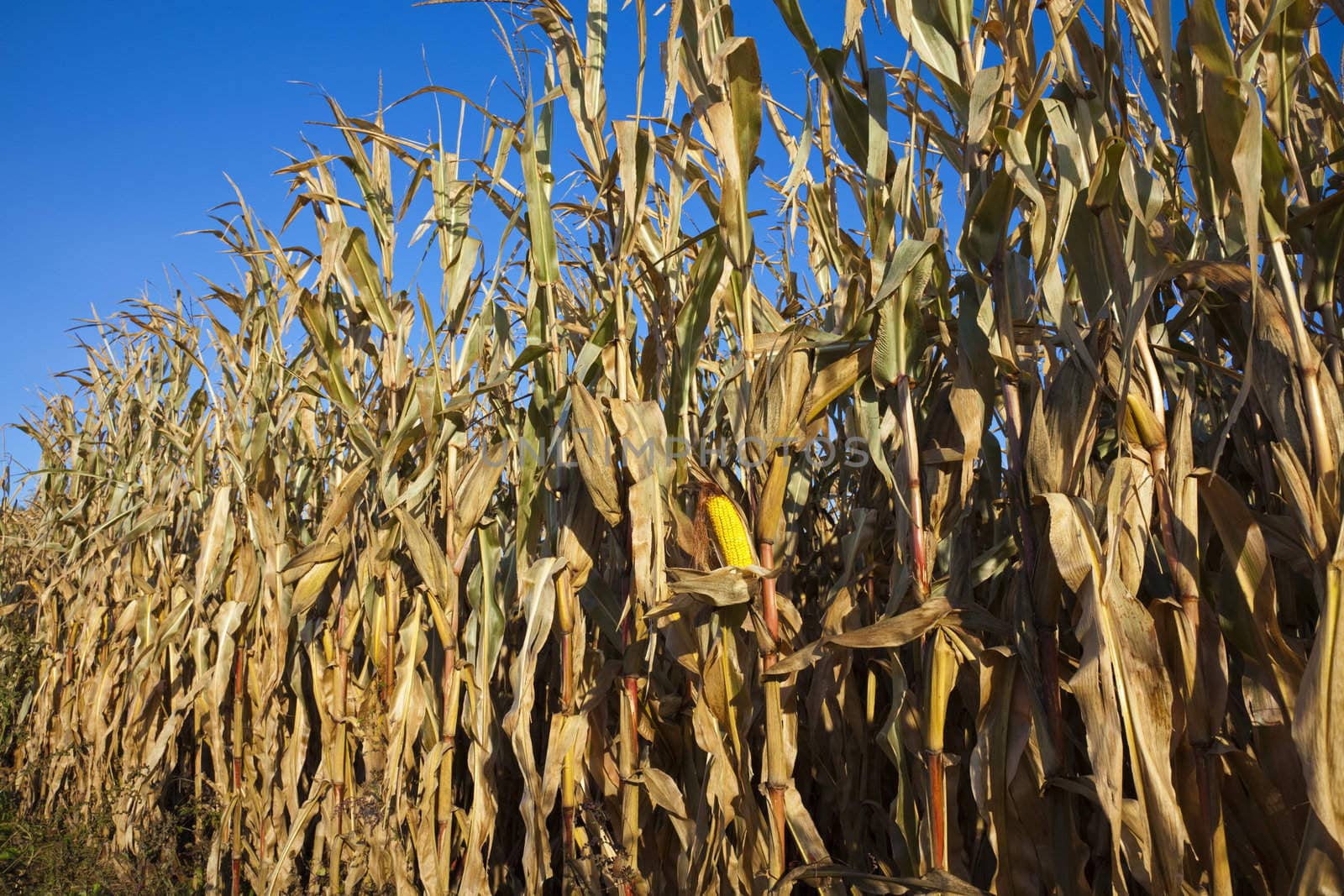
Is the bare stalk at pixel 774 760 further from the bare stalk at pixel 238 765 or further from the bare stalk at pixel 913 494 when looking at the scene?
the bare stalk at pixel 238 765

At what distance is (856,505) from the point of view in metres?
2.36

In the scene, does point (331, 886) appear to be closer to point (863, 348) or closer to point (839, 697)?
point (839, 697)

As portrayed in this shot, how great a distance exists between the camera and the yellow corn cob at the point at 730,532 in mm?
1824

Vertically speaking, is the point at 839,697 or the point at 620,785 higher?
the point at 839,697

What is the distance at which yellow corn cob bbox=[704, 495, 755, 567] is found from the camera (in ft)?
5.98

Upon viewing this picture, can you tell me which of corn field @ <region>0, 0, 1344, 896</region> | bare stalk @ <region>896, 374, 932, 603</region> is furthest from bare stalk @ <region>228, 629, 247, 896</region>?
bare stalk @ <region>896, 374, 932, 603</region>

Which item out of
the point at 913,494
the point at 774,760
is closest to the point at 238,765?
the point at 774,760

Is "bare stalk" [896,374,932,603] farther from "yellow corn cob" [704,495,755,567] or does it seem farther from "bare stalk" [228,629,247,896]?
"bare stalk" [228,629,247,896]

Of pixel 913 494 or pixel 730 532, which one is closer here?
pixel 913 494

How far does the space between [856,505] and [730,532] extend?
0.65m

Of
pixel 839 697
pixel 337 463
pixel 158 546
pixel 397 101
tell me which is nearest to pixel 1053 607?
pixel 839 697

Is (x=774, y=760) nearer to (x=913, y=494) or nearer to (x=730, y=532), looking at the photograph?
(x=730, y=532)

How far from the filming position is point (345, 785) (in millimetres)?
2947

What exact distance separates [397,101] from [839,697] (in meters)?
2.07
